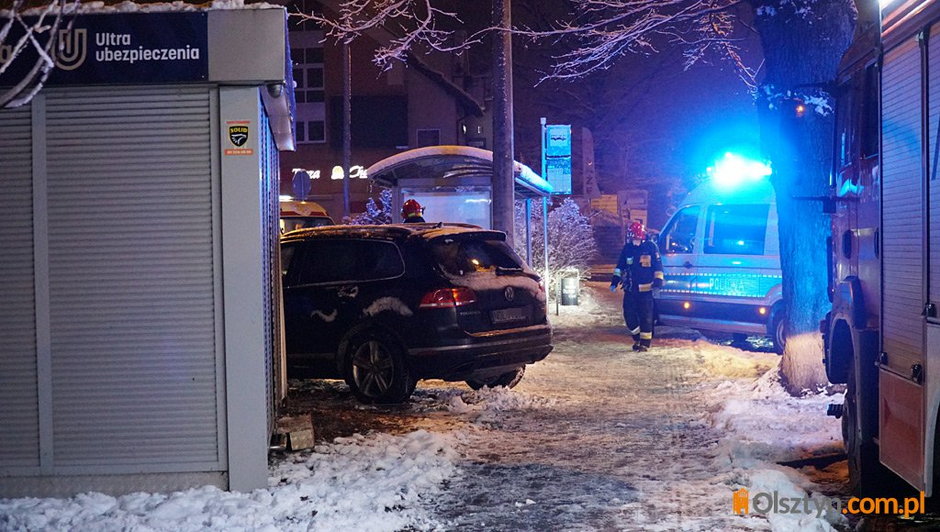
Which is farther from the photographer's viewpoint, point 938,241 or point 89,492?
point 89,492

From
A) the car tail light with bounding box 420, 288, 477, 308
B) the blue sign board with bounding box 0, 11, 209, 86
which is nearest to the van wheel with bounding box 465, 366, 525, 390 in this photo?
the car tail light with bounding box 420, 288, 477, 308

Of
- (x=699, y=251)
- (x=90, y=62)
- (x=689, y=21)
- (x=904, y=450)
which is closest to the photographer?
(x=904, y=450)

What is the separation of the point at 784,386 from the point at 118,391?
670 cm

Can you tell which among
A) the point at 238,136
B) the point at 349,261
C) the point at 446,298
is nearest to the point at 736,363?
the point at 446,298

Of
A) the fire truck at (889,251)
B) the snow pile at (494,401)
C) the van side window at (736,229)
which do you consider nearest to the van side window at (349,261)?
the snow pile at (494,401)

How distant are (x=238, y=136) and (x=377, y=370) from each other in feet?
13.8

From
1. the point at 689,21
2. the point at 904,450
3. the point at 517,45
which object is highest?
the point at 517,45

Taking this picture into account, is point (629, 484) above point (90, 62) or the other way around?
the other way around

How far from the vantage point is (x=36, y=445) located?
256 inches

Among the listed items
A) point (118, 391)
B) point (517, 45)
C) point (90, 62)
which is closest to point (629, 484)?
point (118, 391)

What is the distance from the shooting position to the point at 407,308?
9.95 metres

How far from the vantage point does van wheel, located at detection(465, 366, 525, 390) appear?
437 inches

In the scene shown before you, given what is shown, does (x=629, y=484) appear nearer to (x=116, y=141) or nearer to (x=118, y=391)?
(x=118, y=391)

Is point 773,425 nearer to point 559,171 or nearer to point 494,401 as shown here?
point 494,401
